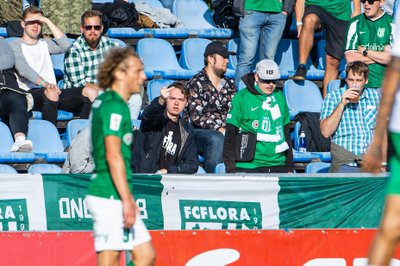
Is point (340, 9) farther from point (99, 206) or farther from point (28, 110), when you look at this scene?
point (99, 206)

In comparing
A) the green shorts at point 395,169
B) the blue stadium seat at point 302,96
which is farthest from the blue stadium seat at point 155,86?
the green shorts at point 395,169

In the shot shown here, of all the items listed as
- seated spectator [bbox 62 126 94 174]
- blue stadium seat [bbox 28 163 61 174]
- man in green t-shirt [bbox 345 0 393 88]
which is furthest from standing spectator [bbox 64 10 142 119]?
man in green t-shirt [bbox 345 0 393 88]

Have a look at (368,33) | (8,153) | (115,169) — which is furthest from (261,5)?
(115,169)

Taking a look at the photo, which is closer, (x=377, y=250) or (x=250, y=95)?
(x=377, y=250)

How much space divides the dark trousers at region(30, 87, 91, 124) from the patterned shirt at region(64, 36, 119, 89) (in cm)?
24

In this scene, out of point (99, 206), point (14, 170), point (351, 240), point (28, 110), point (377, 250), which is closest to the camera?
point (377, 250)

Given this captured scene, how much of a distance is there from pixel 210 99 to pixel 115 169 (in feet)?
16.3

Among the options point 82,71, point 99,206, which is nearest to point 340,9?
point 82,71

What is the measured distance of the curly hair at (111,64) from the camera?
22.5 ft

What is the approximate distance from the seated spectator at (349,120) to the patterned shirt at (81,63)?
8.35ft

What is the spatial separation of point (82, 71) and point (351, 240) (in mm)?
4088

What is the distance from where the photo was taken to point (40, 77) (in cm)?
1160

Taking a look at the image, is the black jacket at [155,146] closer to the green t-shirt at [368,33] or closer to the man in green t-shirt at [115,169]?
the green t-shirt at [368,33]

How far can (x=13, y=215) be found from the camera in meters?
9.03
